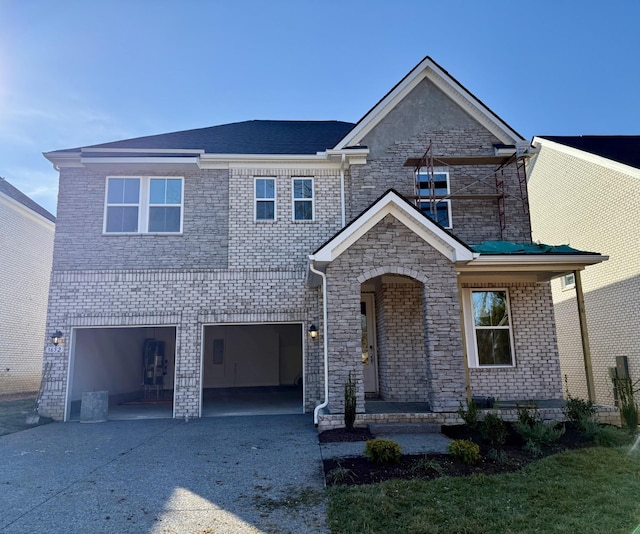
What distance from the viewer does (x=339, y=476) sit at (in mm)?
5516

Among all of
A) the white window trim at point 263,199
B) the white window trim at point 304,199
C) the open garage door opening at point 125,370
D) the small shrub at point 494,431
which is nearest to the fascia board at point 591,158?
the white window trim at point 304,199

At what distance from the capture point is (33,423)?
32.3 ft

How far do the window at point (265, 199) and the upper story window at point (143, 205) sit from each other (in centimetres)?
201

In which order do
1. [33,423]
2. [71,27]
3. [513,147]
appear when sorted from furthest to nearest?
1. [513,147]
2. [33,423]
3. [71,27]

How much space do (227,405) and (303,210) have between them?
20.3ft

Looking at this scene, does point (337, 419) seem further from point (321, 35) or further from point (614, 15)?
point (614, 15)

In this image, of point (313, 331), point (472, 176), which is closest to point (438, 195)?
point (472, 176)

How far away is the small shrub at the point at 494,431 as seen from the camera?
22.0 feet

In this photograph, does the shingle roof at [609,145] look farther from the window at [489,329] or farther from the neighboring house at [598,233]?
the window at [489,329]

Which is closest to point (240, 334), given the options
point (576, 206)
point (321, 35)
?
point (321, 35)

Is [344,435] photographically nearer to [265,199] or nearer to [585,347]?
[585,347]

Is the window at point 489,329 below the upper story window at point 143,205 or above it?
below

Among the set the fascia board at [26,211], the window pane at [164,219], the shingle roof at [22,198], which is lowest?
the window pane at [164,219]

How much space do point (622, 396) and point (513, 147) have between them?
6685mm
